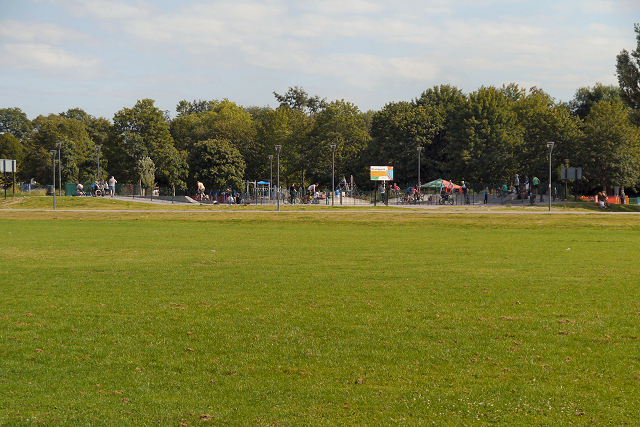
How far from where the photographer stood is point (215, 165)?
252 feet

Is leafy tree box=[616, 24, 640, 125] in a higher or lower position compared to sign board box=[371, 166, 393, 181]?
higher

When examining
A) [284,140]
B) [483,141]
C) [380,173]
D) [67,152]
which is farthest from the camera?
[284,140]

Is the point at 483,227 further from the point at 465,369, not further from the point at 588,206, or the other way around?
the point at 465,369

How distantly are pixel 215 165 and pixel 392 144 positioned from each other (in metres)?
25.1

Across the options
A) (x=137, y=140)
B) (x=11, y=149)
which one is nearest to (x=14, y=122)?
(x=11, y=149)

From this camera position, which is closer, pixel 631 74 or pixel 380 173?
pixel 631 74

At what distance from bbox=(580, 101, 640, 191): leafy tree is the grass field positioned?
47.6 m

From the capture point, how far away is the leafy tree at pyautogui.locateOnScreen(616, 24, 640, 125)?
2157 inches

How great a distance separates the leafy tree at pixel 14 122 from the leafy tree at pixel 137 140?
8153 centimetres

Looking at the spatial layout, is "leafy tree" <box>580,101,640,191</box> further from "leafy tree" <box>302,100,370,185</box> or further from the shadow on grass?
"leafy tree" <box>302,100,370,185</box>

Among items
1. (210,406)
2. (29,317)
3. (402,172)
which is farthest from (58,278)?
(402,172)

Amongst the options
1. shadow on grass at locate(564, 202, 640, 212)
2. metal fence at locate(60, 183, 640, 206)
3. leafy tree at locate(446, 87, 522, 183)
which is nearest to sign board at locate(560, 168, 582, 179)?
shadow on grass at locate(564, 202, 640, 212)

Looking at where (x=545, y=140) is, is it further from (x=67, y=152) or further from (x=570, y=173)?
(x=67, y=152)

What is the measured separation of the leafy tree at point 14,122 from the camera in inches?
5935
